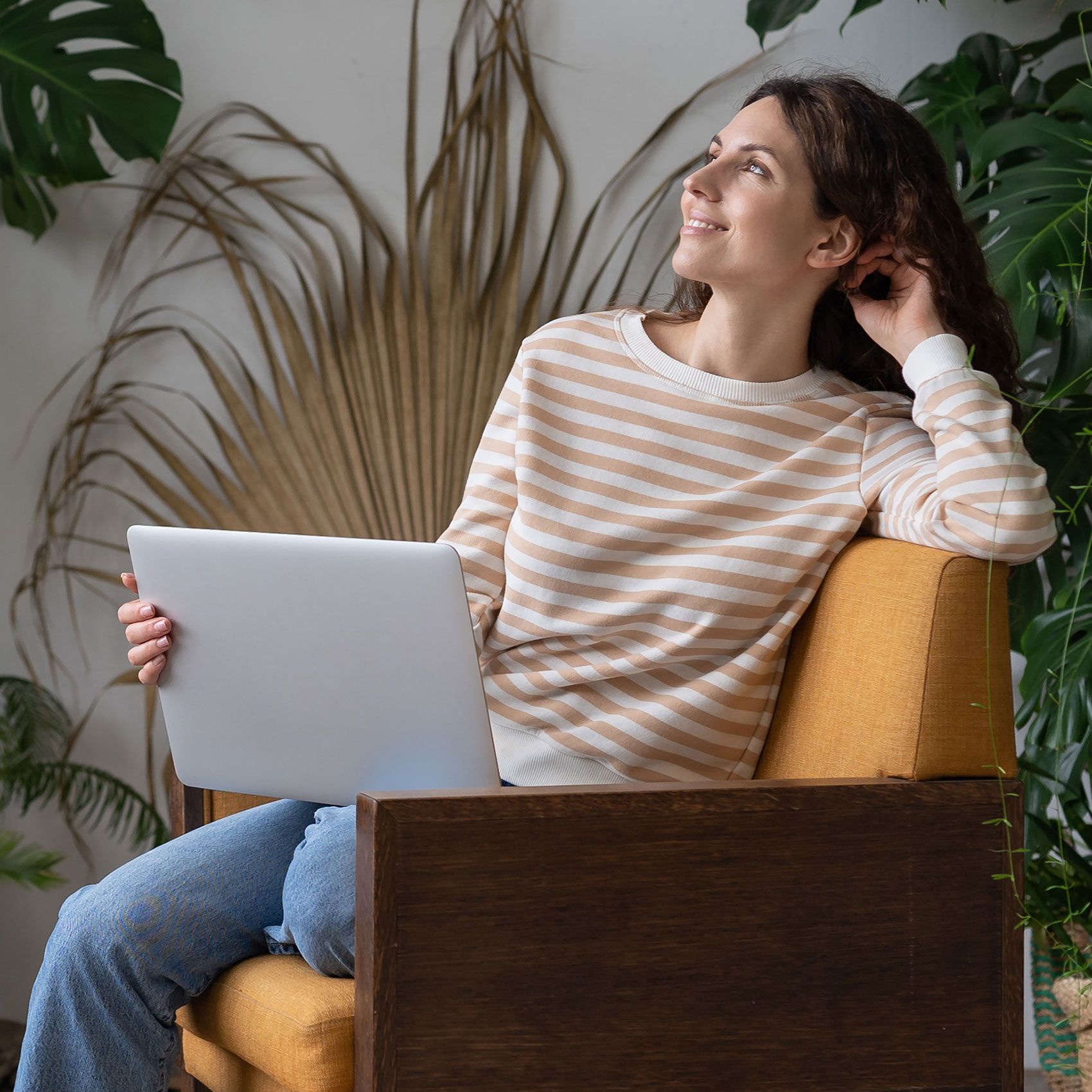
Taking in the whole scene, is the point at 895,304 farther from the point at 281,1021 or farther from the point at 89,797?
the point at 89,797

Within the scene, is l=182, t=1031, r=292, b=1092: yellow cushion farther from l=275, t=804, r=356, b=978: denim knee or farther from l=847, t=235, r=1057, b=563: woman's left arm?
l=847, t=235, r=1057, b=563: woman's left arm

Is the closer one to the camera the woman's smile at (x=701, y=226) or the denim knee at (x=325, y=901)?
the denim knee at (x=325, y=901)

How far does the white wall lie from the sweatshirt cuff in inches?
46.2

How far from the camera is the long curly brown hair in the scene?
129 cm

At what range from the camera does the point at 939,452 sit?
3.81 ft

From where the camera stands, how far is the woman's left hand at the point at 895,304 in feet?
4.11

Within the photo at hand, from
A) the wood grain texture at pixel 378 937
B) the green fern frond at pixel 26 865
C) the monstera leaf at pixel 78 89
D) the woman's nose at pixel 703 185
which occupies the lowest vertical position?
the green fern frond at pixel 26 865

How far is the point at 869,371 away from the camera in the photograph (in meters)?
1.40

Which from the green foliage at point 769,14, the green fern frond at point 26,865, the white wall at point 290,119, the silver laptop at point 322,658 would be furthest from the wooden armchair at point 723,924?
the white wall at point 290,119

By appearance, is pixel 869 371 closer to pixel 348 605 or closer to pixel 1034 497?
pixel 1034 497

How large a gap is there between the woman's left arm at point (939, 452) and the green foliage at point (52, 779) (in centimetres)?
162

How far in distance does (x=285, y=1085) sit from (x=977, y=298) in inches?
41.9

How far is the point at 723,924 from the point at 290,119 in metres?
1.86

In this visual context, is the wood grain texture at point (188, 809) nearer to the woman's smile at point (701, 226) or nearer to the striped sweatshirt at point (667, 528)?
the striped sweatshirt at point (667, 528)
